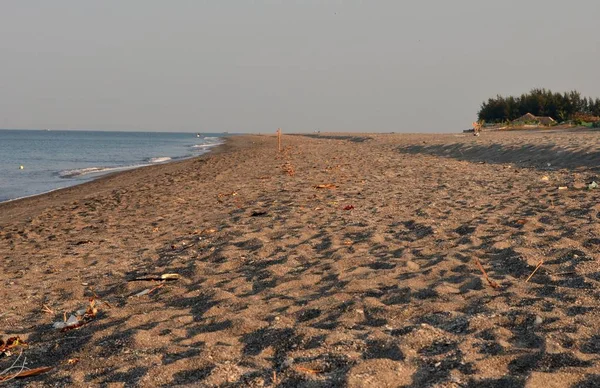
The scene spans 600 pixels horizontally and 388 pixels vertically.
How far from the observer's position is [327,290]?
14.1 ft

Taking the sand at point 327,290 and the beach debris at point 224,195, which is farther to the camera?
the beach debris at point 224,195

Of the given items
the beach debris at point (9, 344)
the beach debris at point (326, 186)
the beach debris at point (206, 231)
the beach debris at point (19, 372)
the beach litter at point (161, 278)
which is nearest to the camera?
the beach debris at point (19, 372)

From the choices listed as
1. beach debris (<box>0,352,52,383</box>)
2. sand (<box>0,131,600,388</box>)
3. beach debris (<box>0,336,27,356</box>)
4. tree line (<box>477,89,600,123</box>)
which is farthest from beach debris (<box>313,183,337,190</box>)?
tree line (<box>477,89,600,123</box>)

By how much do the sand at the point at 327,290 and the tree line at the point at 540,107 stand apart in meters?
36.9

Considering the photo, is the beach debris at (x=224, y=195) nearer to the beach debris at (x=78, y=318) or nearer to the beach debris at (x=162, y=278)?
the beach debris at (x=162, y=278)

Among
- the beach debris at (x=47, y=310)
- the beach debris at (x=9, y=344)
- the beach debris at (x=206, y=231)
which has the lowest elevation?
the beach debris at (x=47, y=310)

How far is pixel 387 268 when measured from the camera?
15.5ft

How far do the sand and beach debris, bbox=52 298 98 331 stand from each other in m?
0.06

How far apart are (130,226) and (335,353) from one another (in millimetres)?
5914

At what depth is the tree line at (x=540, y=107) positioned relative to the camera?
42.5 meters

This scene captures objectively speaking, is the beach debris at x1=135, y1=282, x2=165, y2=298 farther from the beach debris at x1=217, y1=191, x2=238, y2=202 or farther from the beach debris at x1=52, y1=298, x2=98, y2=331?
the beach debris at x1=217, y1=191, x2=238, y2=202

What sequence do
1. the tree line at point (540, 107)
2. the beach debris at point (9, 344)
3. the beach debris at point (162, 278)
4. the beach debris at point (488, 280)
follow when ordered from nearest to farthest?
the beach debris at point (9, 344)
the beach debris at point (488, 280)
the beach debris at point (162, 278)
the tree line at point (540, 107)

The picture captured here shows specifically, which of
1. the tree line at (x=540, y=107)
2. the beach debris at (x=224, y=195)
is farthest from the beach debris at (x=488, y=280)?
the tree line at (x=540, y=107)

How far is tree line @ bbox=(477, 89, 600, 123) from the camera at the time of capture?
139ft
